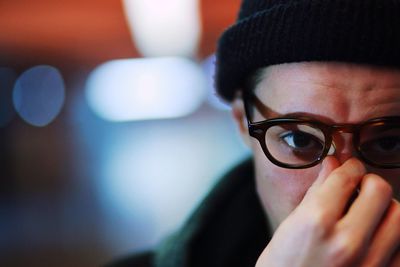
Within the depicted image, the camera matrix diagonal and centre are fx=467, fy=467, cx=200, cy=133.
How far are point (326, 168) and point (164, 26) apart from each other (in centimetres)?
378

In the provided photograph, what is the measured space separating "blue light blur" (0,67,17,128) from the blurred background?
1 centimetres

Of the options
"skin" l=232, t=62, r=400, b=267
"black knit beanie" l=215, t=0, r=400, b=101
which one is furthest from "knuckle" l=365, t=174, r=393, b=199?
"black knit beanie" l=215, t=0, r=400, b=101

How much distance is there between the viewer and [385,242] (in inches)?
26.7

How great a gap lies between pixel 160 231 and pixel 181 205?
0.45 meters

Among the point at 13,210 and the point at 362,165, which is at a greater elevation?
the point at 362,165

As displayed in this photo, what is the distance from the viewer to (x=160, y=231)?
4109 millimetres

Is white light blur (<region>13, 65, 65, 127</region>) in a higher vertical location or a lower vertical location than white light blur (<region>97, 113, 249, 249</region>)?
higher

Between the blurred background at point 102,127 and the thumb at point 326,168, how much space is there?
318cm

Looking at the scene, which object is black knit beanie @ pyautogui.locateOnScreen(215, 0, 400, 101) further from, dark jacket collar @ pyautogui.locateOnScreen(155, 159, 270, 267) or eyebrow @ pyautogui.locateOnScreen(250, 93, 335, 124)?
dark jacket collar @ pyautogui.locateOnScreen(155, 159, 270, 267)

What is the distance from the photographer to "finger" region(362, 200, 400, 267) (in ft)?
2.20

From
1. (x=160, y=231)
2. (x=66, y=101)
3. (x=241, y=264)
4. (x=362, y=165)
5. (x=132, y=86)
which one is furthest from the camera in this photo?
(x=132, y=86)

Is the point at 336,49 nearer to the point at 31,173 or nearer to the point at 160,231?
the point at 160,231

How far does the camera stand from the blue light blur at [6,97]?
4.57 meters

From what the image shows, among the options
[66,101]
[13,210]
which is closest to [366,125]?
[13,210]
